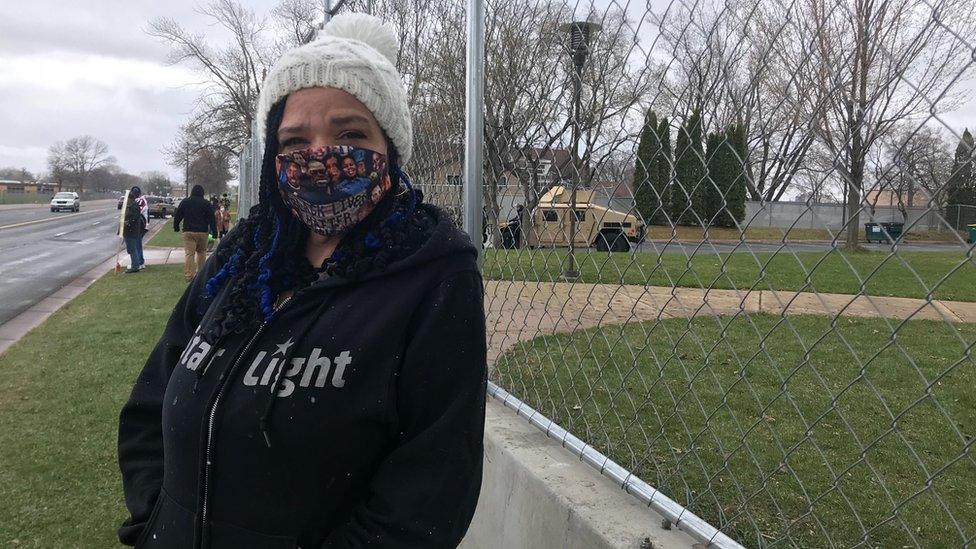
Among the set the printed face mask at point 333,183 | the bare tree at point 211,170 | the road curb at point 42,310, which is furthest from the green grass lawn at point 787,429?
the bare tree at point 211,170

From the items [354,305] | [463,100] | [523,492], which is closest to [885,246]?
[354,305]

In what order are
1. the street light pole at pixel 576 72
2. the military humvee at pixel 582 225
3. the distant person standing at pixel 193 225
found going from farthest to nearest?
the distant person standing at pixel 193 225 < the military humvee at pixel 582 225 < the street light pole at pixel 576 72

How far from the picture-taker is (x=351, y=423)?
50.9 inches

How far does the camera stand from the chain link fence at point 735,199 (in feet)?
3.79

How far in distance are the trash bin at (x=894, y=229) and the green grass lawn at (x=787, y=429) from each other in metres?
0.25

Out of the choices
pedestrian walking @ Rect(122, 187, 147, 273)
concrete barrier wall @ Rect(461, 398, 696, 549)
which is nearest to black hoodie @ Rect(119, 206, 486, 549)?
concrete barrier wall @ Rect(461, 398, 696, 549)

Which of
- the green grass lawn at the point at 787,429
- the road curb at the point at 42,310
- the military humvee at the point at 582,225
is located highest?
the military humvee at the point at 582,225

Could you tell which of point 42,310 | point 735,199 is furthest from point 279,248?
point 42,310

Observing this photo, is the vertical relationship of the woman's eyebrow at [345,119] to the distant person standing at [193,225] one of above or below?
above

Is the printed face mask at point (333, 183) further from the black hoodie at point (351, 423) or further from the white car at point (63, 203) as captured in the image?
the white car at point (63, 203)

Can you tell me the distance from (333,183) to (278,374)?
0.45 metres

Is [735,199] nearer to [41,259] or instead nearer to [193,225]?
[193,225]

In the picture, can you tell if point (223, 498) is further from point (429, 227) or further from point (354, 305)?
point (429, 227)

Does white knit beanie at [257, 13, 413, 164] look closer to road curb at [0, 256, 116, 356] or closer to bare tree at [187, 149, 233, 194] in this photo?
road curb at [0, 256, 116, 356]
